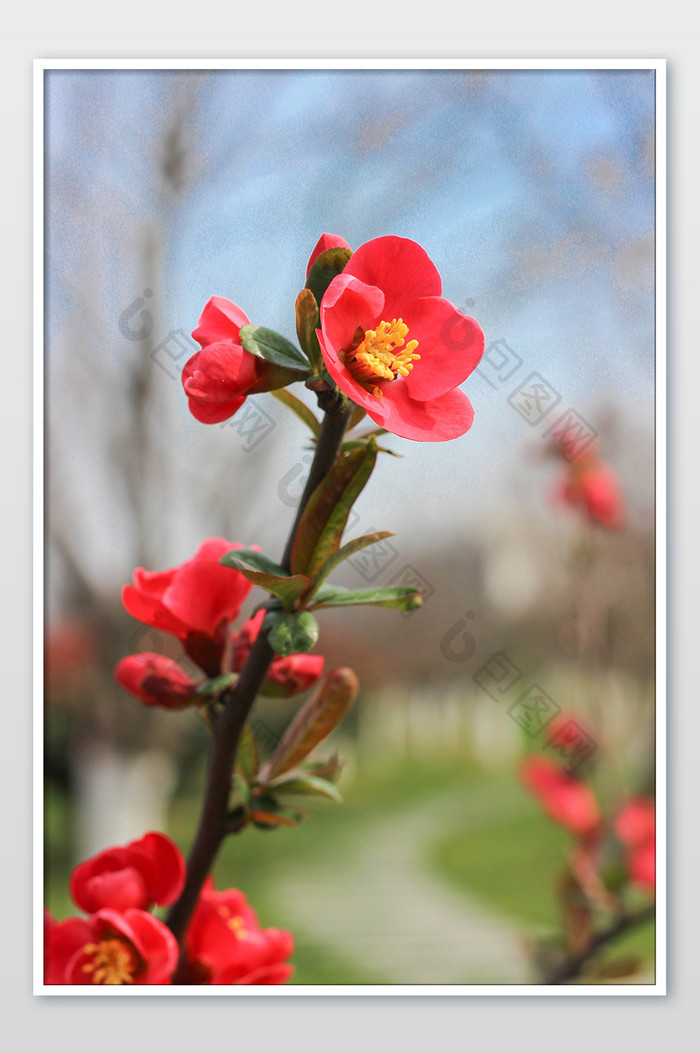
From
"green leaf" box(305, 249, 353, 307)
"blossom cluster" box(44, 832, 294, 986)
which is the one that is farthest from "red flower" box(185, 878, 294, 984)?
"green leaf" box(305, 249, 353, 307)

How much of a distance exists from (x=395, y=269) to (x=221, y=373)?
0.10 metres

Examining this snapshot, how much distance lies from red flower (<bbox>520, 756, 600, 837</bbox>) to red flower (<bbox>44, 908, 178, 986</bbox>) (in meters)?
0.80

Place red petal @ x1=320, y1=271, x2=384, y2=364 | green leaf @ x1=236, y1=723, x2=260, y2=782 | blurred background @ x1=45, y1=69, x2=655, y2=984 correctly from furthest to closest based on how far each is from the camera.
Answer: blurred background @ x1=45, y1=69, x2=655, y2=984 < green leaf @ x1=236, y1=723, x2=260, y2=782 < red petal @ x1=320, y1=271, x2=384, y2=364

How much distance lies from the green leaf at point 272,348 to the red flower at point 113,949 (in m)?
0.28

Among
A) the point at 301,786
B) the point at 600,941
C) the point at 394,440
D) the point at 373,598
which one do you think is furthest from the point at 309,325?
the point at 600,941

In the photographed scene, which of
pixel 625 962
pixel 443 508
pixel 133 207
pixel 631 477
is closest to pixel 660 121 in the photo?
pixel 631 477

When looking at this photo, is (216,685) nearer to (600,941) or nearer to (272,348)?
(272,348)

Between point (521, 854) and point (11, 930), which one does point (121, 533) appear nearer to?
point (11, 930)

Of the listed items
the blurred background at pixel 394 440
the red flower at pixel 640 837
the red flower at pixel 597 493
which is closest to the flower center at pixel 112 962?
the blurred background at pixel 394 440

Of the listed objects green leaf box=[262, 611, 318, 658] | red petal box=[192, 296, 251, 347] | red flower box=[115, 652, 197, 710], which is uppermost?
red petal box=[192, 296, 251, 347]

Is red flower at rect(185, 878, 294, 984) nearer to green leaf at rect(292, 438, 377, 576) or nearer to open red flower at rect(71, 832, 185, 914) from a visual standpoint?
open red flower at rect(71, 832, 185, 914)

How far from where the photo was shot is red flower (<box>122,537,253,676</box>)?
0.42 metres

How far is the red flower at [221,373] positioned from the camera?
1.17ft

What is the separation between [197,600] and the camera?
16.8 inches
